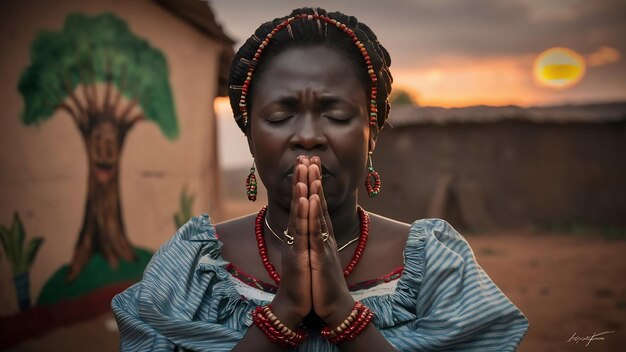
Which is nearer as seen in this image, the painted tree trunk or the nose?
the nose

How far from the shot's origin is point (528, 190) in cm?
1424

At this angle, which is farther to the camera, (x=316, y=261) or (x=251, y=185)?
(x=251, y=185)

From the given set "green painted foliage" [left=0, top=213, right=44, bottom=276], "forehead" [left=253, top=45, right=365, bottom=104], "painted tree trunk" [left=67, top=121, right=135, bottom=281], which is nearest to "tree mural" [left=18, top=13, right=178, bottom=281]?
"painted tree trunk" [left=67, top=121, right=135, bottom=281]

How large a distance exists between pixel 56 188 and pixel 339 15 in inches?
183

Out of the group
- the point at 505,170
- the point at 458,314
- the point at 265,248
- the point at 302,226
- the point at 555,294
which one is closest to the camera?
the point at 302,226

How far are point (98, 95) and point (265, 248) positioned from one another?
488cm

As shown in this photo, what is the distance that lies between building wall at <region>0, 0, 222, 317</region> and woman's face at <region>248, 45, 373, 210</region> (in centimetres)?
406

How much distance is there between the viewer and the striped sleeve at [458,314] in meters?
1.97

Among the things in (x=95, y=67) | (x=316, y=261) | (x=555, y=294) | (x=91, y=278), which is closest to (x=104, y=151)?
(x=95, y=67)

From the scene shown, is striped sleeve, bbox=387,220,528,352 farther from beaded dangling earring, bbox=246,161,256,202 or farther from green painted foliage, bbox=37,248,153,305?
green painted foliage, bbox=37,248,153,305

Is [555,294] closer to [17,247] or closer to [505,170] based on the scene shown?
[17,247]

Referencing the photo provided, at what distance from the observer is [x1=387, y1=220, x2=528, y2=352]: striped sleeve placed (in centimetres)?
197

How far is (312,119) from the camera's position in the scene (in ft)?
6.61

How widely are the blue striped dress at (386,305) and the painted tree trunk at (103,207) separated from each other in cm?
440
